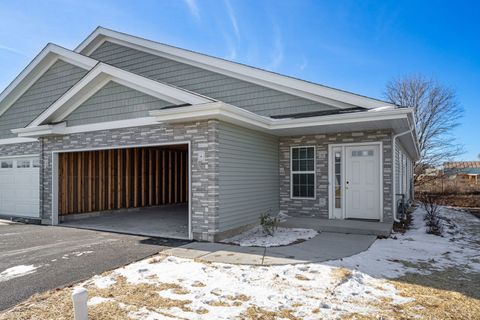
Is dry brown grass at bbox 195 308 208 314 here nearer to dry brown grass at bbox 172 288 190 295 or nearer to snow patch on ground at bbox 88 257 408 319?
snow patch on ground at bbox 88 257 408 319

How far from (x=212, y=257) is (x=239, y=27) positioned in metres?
8.09

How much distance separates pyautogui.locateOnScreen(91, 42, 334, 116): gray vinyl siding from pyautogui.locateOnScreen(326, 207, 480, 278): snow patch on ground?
400 centimetres

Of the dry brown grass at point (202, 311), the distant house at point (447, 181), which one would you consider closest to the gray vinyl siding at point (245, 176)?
the dry brown grass at point (202, 311)

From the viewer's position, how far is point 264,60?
560 inches

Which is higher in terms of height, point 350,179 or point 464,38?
point 464,38

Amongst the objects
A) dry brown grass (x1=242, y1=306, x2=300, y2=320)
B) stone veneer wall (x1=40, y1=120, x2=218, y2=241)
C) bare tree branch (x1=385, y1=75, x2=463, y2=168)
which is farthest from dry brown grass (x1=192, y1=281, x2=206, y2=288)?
bare tree branch (x1=385, y1=75, x2=463, y2=168)

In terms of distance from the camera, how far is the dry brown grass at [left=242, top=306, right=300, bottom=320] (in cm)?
351

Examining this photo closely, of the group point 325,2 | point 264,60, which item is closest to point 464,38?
point 325,2

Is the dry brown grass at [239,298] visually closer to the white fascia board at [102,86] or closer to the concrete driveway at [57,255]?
the concrete driveway at [57,255]

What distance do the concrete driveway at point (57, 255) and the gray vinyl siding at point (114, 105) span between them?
314 centimetres

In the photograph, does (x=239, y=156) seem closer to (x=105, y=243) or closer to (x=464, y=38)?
(x=105, y=243)

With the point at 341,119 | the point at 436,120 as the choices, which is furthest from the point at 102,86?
the point at 436,120

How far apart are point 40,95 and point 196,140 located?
884 cm

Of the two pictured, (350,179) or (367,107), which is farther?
(350,179)
